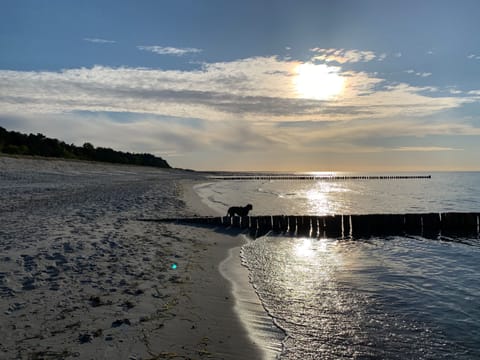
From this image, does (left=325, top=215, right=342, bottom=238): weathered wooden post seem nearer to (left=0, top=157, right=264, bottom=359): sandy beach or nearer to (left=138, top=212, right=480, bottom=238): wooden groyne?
(left=138, top=212, right=480, bottom=238): wooden groyne

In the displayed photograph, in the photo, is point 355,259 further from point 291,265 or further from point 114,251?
point 114,251

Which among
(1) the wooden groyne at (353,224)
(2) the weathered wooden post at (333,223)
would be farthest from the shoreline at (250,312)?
(2) the weathered wooden post at (333,223)

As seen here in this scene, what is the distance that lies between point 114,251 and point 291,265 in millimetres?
4880

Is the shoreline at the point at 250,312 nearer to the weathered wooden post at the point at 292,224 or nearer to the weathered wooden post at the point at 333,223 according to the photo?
the weathered wooden post at the point at 292,224

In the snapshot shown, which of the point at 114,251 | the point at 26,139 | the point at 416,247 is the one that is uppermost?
the point at 26,139

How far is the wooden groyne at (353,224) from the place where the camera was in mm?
17859

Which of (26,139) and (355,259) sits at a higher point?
(26,139)

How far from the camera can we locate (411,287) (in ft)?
28.1

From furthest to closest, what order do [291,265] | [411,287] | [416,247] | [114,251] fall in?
[416,247] < [291,265] < [114,251] < [411,287]

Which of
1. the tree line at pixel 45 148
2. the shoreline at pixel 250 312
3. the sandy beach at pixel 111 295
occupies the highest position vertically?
the tree line at pixel 45 148

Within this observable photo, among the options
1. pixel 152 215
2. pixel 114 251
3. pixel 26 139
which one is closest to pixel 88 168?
pixel 26 139

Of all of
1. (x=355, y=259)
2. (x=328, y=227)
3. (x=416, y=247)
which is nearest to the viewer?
(x=355, y=259)

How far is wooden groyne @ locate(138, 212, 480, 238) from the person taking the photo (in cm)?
1786

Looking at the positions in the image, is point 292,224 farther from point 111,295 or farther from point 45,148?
point 45,148
